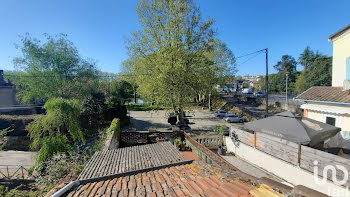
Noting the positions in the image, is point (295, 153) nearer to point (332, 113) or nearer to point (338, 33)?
point (332, 113)

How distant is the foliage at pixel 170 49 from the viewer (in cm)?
1295

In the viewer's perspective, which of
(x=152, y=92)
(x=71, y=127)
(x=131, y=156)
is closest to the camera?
(x=131, y=156)

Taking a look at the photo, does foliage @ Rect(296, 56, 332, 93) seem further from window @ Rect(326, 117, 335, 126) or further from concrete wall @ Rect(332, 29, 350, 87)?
window @ Rect(326, 117, 335, 126)

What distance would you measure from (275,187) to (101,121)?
55.7ft

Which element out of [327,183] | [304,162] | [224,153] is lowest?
[224,153]

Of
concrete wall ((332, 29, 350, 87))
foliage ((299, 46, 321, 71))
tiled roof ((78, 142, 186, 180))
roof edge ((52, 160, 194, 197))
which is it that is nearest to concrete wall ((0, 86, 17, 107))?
tiled roof ((78, 142, 186, 180))

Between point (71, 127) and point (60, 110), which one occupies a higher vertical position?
point (60, 110)

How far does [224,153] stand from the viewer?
979 cm

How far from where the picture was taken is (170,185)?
3305mm

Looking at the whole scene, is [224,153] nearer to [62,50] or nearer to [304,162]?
[304,162]

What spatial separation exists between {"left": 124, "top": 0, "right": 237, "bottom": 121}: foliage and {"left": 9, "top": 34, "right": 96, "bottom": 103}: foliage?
8571 mm

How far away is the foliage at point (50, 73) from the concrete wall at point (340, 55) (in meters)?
21.4

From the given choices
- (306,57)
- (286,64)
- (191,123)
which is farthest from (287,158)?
(286,64)

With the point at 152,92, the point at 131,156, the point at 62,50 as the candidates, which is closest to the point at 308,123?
the point at 131,156
